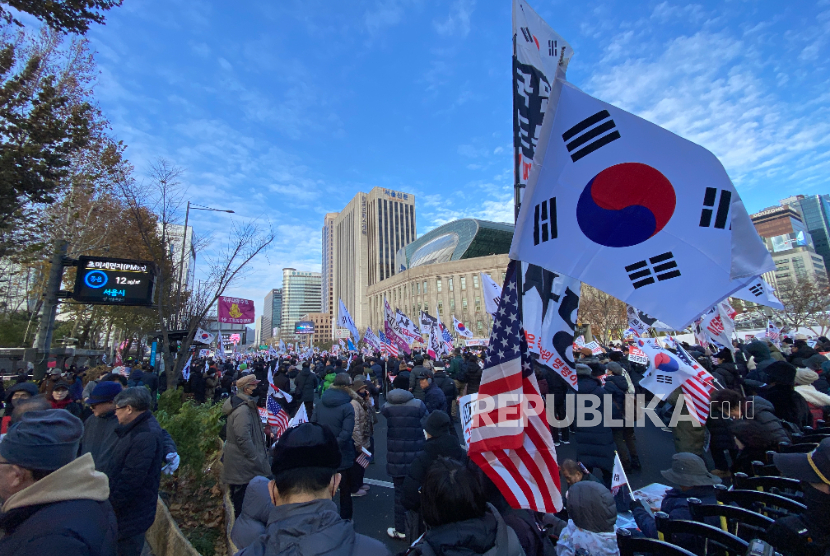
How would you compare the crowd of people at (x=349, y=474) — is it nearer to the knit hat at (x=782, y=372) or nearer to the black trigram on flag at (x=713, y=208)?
the knit hat at (x=782, y=372)

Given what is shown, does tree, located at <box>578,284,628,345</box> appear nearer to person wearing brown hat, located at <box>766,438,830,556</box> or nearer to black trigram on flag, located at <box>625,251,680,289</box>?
person wearing brown hat, located at <box>766,438,830,556</box>

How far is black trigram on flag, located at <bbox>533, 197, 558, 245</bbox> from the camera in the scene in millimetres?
2649

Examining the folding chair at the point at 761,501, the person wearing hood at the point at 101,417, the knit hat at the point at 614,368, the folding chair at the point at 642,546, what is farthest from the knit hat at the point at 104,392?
the knit hat at the point at 614,368

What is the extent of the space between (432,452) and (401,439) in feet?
5.30

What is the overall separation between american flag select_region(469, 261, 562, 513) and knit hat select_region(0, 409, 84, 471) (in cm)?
222

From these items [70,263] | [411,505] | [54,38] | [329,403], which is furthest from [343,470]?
[54,38]

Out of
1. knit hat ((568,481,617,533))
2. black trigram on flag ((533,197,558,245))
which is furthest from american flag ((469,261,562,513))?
black trigram on flag ((533,197,558,245))

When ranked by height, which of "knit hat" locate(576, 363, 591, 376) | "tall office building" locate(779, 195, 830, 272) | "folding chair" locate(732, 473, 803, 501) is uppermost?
"tall office building" locate(779, 195, 830, 272)

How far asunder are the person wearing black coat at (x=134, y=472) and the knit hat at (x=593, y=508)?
330 centimetres

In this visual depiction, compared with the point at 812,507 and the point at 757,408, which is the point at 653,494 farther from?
the point at 812,507

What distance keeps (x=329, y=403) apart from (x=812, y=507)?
181 inches

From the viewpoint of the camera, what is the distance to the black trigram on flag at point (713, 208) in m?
2.31

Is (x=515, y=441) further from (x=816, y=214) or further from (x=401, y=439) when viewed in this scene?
(x=816, y=214)

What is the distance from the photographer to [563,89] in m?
2.73
